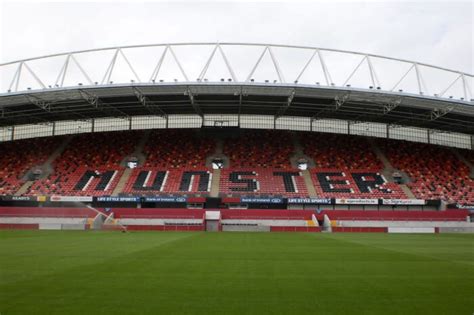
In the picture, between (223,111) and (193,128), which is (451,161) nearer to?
(223,111)

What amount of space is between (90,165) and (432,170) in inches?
1874

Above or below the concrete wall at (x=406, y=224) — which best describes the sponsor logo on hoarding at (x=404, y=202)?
above

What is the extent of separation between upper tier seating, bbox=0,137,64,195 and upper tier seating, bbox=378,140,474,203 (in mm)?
50028

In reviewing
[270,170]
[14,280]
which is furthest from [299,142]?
[14,280]

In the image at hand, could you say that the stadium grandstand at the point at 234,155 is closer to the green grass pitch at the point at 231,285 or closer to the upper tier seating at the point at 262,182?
the upper tier seating at the point at 262,182

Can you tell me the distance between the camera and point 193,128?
61.2 metres

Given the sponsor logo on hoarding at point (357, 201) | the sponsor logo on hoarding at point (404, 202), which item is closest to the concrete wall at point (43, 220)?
the sponsor logo on hoarding at point (357, 201)

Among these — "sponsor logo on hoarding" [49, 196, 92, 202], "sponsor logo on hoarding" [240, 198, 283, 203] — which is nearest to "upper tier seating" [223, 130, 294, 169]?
"sponsor logo on hoarding" [240, 198, 283, 203]

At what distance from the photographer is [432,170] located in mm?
55688

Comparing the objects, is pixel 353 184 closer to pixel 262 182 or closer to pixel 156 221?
pixel 262 182

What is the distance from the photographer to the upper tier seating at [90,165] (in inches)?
1982

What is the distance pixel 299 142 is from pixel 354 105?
548 inches

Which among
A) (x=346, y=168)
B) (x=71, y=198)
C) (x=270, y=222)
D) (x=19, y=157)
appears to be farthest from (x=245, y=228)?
(x=19, y=157)

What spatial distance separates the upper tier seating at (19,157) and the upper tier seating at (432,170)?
5003 cm
